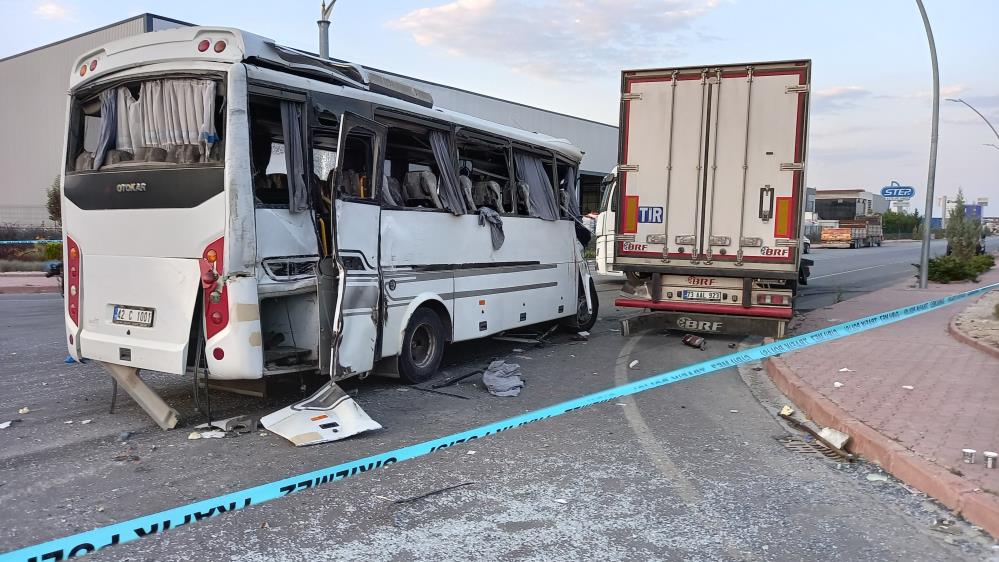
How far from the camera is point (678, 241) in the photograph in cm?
1024

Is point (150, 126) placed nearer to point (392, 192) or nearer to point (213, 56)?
point (213, 56)

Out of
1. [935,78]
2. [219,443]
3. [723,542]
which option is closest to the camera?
[723,542]

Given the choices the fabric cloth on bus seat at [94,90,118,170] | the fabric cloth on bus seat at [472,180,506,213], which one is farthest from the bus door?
the fabric cloth on bus seat at [472,180,506,213]

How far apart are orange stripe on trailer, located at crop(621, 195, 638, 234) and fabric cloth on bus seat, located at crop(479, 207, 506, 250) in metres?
2.60

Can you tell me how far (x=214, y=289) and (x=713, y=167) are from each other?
7110 millimetres

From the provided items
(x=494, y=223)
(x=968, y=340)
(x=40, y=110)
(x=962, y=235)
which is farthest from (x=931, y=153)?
(x=40, y=110)

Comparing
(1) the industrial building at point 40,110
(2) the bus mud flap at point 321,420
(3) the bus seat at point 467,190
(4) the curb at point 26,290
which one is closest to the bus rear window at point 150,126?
(2) the bus mud flap at point 321,420

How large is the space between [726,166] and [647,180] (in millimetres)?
1125

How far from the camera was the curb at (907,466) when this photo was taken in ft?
13.2

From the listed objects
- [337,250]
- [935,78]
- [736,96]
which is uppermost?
[935,78]

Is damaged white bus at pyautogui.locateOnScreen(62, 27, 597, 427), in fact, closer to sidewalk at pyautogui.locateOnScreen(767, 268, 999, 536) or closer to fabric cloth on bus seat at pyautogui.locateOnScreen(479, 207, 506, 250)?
fabric cloth on bus seat at pyautogui.locateOnScreen(479, 207, 506, 250)

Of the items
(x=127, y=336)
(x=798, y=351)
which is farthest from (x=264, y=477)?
(x=798, y=351)

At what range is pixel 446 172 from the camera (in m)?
7.71

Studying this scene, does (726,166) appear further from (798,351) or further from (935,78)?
(935,78)
